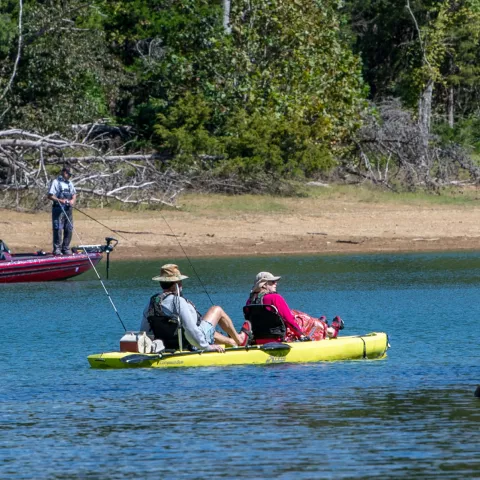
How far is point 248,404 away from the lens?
37.4ft

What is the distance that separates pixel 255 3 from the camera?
31.6 metres

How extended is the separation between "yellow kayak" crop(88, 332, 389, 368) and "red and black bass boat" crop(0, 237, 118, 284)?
8659mm

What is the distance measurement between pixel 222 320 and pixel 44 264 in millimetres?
9167

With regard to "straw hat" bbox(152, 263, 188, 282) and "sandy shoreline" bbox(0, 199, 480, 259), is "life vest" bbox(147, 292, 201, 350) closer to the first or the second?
"straw hat" bbox(152, 263, 188, 282)

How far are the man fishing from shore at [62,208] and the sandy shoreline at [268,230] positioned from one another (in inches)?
103

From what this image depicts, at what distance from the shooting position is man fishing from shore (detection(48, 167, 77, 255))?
22797 millimetres

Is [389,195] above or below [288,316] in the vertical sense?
above

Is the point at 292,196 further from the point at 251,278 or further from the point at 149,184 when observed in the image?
the point at 251,278

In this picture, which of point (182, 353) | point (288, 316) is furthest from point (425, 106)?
point (182, 353)

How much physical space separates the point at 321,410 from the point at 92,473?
2.72 m

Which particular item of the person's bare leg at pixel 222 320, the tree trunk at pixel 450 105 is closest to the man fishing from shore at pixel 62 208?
the person's bare leg at pixel 222 320

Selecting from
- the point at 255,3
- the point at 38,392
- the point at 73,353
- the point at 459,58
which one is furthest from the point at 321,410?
the point at 459,58

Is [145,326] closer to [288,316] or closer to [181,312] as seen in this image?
[181,312]

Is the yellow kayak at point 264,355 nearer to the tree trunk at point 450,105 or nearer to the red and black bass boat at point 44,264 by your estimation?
the red and black bass boat at point 44,264
